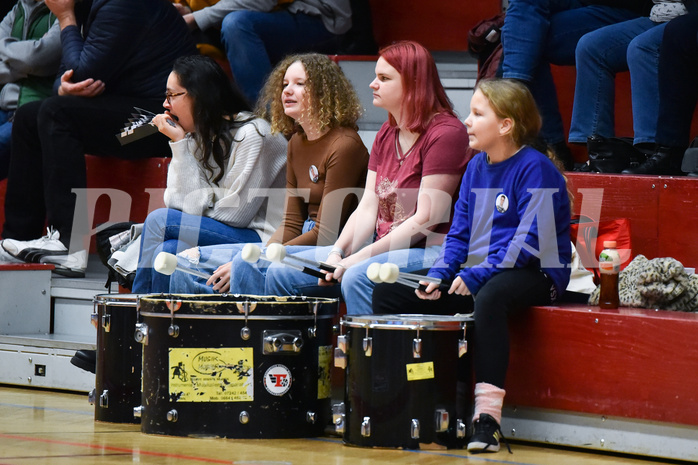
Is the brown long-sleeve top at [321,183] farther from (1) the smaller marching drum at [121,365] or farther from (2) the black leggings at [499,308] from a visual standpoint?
(2) the black leggings at [499,308]

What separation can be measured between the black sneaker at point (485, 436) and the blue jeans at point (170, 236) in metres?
1.47

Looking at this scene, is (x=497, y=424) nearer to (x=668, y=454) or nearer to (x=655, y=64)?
(x=668, y=454)

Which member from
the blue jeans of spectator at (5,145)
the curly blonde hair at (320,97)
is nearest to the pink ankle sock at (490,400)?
the curly blonde hair at (320,97)

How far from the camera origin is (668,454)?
3.09 meters

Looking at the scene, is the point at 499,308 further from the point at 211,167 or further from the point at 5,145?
the point at 5,145

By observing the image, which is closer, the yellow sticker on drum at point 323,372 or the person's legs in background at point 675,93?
the yellow sticker on drum at point 323,372

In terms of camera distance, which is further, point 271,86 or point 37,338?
point 37,338

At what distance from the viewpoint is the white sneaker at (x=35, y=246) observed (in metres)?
4.95

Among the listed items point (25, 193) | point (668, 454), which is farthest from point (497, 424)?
point (25, 193)

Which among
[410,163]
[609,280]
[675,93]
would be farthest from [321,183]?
[675,93]

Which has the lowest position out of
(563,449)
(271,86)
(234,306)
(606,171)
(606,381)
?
(563,449)

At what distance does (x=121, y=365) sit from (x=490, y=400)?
129cm

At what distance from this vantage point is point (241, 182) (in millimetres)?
4242

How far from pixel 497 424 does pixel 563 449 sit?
0.25 meters
